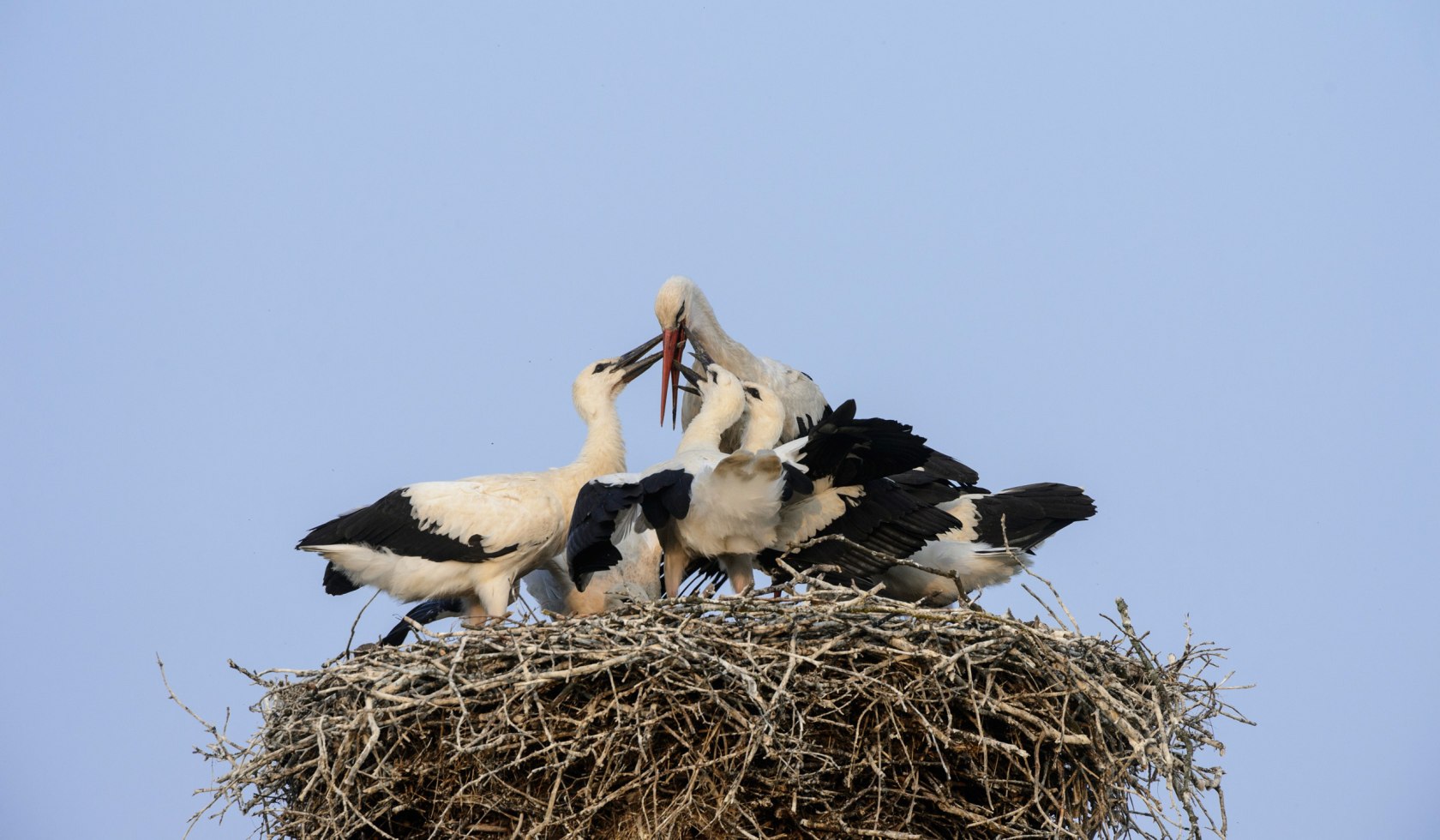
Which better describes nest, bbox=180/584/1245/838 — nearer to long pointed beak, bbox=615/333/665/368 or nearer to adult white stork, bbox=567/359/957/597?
adult white stork, bbox=567/359/957/597

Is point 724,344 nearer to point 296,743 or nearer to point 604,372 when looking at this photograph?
point 604,372

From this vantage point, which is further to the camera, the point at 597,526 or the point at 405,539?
the point at 405,539

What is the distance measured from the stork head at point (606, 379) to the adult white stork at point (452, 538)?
576 mm

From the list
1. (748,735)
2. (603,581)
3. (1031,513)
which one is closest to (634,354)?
(603,581)

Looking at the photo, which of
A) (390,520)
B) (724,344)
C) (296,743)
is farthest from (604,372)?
(296,743)

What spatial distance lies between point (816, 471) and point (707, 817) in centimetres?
157

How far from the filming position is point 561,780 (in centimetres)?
521

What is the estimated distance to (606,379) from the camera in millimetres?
7656

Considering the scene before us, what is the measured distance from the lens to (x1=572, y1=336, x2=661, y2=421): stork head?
757 cm

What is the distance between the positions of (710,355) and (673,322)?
0.24 m

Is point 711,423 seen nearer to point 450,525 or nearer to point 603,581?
point 603,581

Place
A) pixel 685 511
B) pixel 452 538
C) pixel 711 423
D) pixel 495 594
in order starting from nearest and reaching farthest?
pixel 685 511 → pixel 452 538 → pixel 495 594 → pixel 711 423

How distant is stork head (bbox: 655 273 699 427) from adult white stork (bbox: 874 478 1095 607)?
53.0 inches

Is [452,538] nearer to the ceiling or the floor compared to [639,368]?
nearer to the floor
